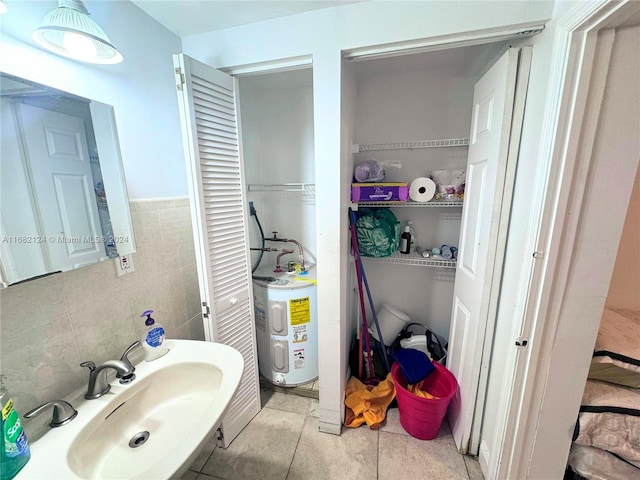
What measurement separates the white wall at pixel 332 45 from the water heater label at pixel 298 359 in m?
0.34

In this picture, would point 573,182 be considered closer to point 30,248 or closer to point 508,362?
point 508,362

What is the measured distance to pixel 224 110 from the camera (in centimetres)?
126

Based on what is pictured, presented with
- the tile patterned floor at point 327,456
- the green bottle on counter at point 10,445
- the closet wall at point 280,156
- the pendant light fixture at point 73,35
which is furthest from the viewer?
the closet wall at point 280,156

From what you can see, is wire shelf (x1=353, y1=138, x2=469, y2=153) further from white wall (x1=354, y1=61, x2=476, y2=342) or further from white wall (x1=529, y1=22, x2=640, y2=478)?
white wall (x1=529, y1=22, x2=640, y2=478)

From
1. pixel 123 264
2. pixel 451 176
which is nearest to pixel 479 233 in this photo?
pixel 451 176

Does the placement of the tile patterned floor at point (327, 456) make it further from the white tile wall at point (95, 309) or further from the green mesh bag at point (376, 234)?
the green mesh bag at point (376, 234)

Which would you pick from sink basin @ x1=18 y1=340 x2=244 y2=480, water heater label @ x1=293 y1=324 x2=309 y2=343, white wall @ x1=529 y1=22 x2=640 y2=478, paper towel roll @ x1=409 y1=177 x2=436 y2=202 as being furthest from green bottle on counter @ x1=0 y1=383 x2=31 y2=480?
paper towel roll @ x1=409 y1=177 x2=436 y2=202

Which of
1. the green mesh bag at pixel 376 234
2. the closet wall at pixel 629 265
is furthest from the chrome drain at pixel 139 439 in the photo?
the closet wall at pixel 629 265

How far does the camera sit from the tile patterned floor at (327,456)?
1.29 meters

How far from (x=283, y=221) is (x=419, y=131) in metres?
1.25

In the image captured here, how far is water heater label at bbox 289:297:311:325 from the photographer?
1.65 metres

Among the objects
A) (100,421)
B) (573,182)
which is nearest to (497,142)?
(573,182)

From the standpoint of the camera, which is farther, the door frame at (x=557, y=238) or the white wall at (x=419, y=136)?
the white wall at (x=419, y=136)

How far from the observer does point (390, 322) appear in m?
1.92
